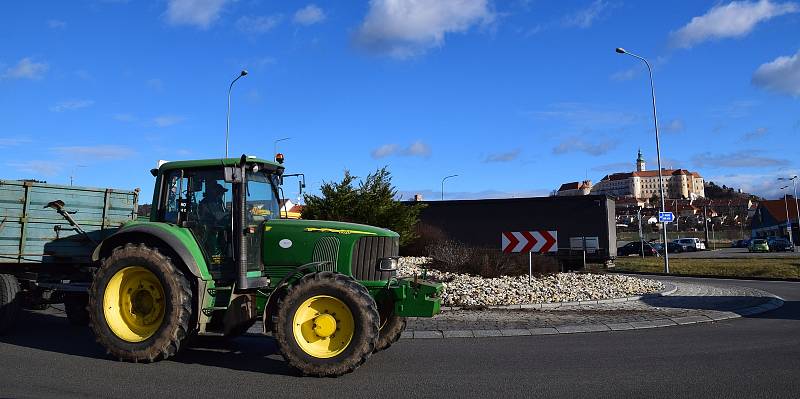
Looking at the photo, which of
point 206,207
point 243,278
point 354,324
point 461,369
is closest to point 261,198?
point 206,207

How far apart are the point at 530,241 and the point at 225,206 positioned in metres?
8.74

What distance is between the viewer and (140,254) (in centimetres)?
723

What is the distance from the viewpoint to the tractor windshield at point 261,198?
7463 millimetres

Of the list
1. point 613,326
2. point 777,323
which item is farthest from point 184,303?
point 777,323

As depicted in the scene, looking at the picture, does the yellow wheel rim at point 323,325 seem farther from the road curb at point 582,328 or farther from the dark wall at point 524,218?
the dark wall at point 524,218

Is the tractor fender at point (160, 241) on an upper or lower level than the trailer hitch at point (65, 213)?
lower

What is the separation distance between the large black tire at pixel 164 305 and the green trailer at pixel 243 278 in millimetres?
12

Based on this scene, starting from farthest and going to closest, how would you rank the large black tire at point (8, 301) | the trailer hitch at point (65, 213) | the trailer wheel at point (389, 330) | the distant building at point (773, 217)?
1. the distant building at point (773, 217)
2. the trailer hitch at point (65, 213)
3. the large black tire at point (8, 301)
4. the trailer wheel at point (389, 330)

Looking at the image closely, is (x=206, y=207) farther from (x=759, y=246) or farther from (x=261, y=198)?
(x=759, y=246)

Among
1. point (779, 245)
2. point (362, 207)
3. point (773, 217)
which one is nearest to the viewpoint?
point (362, 207)

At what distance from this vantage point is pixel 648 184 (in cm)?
18262

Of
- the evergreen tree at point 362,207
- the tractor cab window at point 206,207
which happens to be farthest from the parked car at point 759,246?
the tractor cab window at point 206,207

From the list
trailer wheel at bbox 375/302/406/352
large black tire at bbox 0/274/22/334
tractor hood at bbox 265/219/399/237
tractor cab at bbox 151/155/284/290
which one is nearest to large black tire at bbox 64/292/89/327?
large black tire at bbox 0/274/22/334

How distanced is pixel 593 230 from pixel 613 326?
13.6 meters
